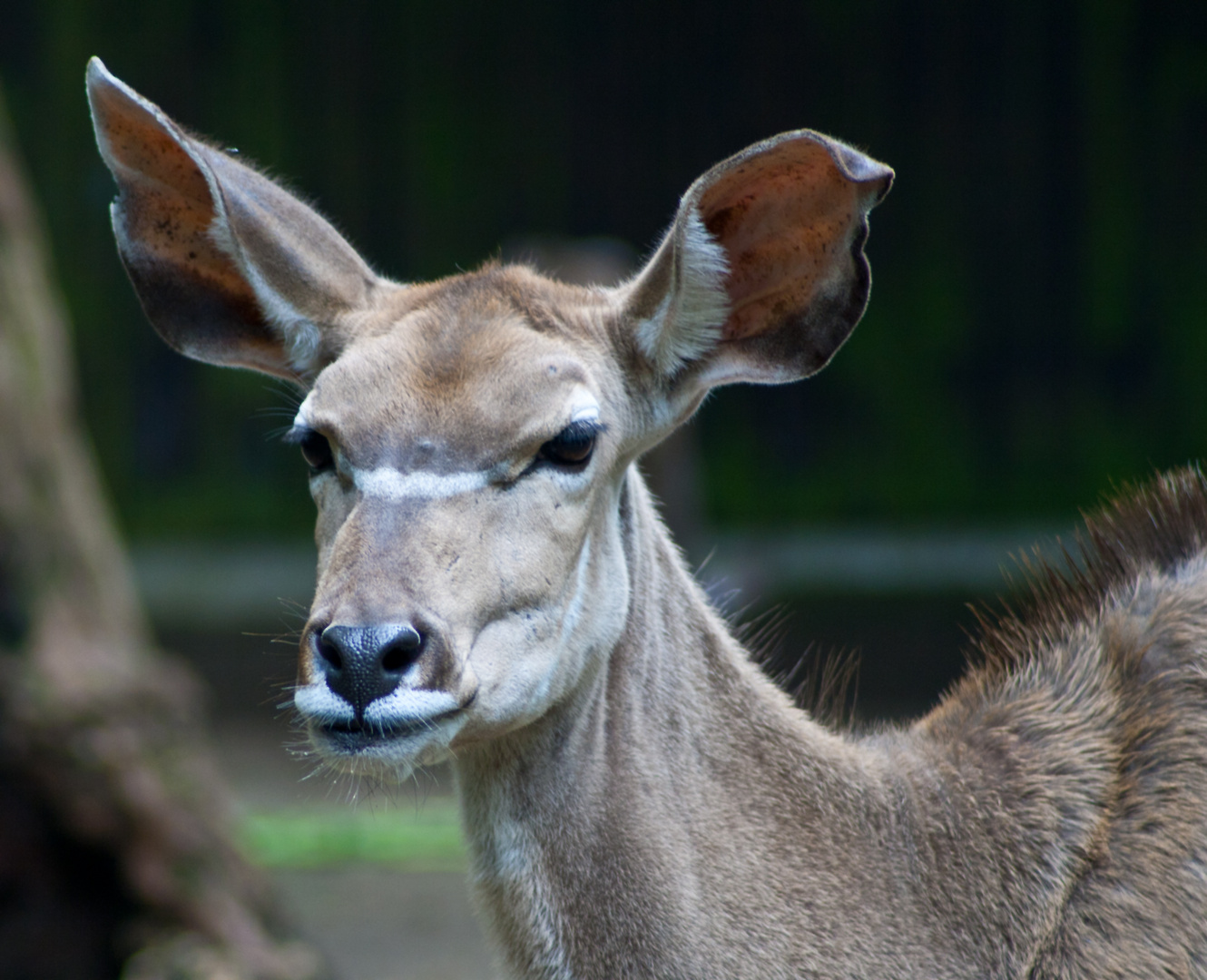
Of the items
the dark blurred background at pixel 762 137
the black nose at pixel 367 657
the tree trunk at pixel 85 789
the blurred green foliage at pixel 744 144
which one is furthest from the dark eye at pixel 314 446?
the blurred green foliage at pixel 744 144

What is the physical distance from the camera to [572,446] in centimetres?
306

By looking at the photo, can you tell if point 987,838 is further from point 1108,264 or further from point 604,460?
point 1108,264

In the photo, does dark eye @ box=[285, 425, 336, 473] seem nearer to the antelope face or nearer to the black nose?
the antelope face

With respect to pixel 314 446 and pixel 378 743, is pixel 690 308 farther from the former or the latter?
pixel 378 743

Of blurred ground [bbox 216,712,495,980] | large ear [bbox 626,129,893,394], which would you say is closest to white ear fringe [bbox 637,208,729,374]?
large ear [bbox 626,129,893,394]

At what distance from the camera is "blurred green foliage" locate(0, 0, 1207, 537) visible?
974 cm

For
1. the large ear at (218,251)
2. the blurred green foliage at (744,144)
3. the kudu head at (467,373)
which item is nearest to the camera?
the kudu head at (467,373)

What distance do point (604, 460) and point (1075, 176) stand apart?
7.65 m

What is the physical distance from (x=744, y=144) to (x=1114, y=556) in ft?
22.8

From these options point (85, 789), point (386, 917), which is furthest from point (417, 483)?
point (386, 917)

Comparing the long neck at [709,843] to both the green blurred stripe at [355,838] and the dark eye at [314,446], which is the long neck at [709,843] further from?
the green blurred stripe at [355,838]

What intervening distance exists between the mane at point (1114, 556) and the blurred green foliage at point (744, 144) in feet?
21.3

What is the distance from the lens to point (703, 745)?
3264 millimetres

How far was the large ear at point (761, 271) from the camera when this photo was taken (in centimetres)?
312
